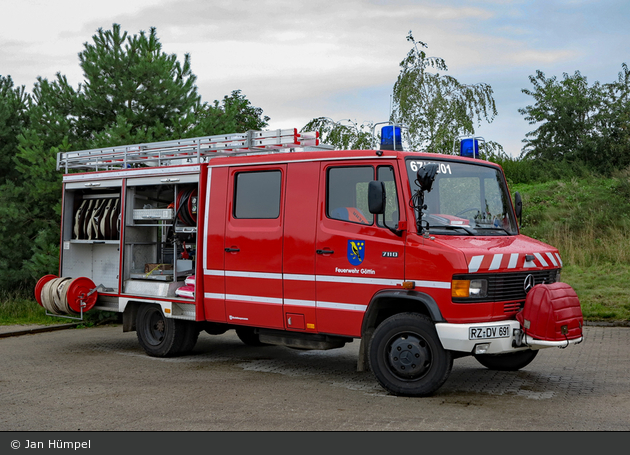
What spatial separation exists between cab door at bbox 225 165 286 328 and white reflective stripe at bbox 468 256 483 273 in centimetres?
244

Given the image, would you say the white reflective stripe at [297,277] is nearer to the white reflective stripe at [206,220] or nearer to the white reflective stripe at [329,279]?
the white reflective stripe at [329,279]

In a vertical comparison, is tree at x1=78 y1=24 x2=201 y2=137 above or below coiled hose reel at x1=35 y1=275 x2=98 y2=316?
above

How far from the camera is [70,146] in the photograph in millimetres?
14789

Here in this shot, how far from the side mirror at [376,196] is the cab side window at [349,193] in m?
0.39

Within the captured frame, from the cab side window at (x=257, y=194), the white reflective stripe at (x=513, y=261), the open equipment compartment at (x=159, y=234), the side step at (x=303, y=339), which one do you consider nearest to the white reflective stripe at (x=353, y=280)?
the side step at (x=303, y=339)

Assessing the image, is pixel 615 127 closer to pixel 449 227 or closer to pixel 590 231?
pixel 590 231

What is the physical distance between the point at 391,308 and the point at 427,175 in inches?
62.8

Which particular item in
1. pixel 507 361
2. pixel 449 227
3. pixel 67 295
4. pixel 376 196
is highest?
pixel 376 196

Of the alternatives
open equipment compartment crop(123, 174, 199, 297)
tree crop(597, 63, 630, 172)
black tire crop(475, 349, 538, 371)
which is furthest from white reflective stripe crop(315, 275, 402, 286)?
tree crop(597, 63, 630, 172)

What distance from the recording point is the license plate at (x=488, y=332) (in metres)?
6.71

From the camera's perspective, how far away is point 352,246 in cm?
749

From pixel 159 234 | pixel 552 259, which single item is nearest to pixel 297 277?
pixel 552 259

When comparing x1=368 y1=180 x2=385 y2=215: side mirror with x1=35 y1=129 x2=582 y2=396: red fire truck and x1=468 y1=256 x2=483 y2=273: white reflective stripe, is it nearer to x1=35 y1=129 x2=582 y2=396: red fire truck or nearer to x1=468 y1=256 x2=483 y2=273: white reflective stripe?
x1=35 y1=129 x2=582 y2=396: red fire truck

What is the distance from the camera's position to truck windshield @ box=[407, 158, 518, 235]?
7.31 meters
